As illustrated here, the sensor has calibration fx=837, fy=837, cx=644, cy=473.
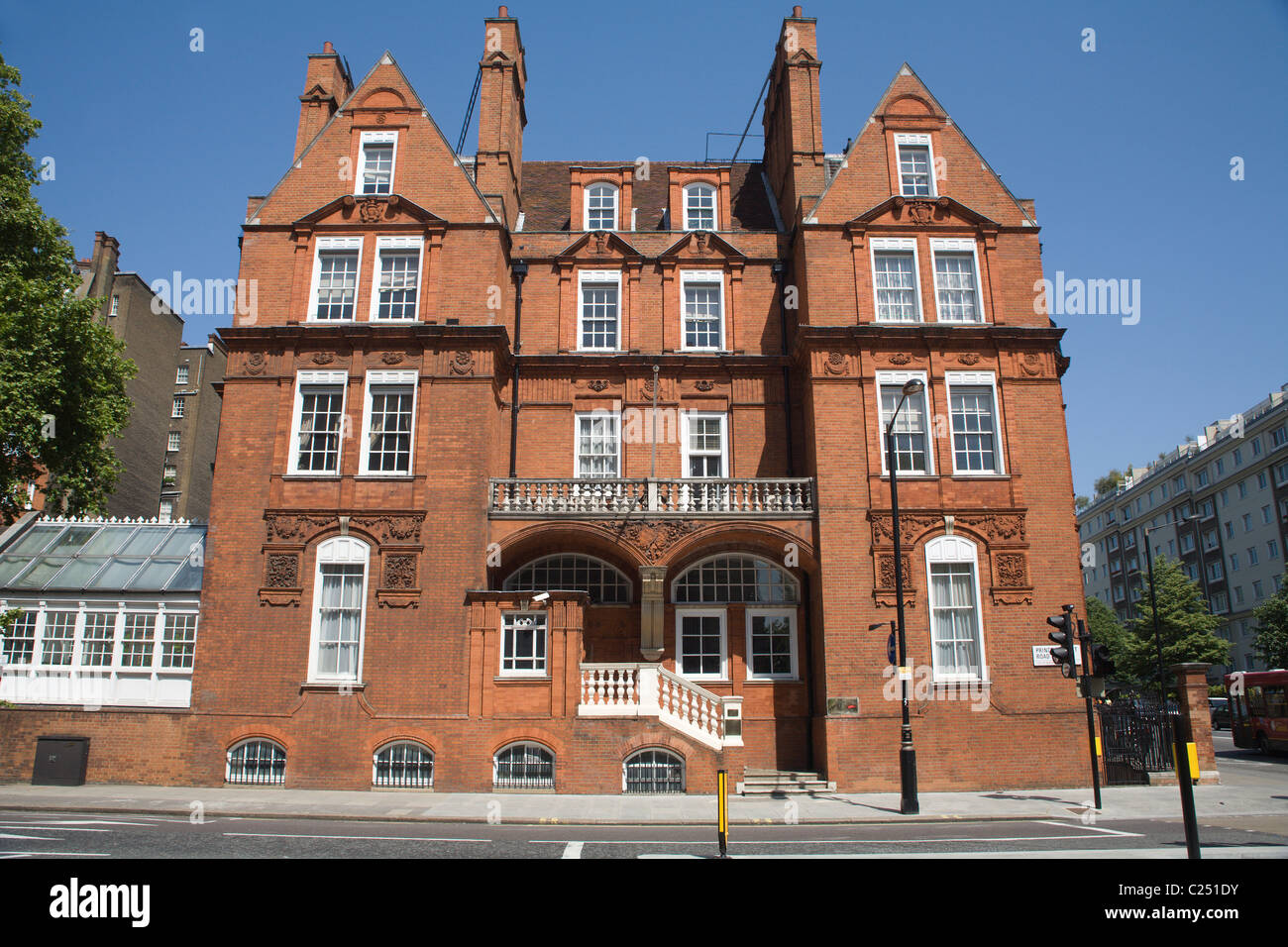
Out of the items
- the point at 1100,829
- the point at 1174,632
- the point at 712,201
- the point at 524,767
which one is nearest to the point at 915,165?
the point at 712,201

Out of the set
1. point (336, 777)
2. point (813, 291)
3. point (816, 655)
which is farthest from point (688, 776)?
point (813, 291)

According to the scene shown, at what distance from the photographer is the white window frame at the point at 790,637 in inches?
876

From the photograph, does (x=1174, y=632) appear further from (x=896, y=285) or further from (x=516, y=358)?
(x=516, y=358)

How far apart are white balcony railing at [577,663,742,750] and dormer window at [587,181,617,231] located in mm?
13952

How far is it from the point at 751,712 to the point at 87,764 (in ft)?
53.2

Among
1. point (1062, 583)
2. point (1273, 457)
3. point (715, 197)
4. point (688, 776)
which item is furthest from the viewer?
point (1273, 457)

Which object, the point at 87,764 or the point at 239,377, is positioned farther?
A: the point at 239,377

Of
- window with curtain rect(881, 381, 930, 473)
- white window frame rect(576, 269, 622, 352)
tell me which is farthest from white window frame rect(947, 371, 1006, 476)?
white window frame rect(576, 269, 622, 352)

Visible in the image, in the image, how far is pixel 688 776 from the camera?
62.6 feet

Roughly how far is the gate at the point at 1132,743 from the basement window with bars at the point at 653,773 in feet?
36.5

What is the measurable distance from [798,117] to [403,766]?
21.6 meters

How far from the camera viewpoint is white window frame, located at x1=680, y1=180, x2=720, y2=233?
86.1 feet

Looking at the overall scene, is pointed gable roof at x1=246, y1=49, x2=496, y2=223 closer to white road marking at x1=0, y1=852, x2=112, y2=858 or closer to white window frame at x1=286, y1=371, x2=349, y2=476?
white window frame at x1=286, y1=371, x2=349, y2=476
